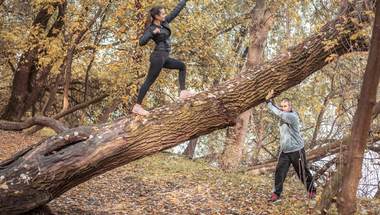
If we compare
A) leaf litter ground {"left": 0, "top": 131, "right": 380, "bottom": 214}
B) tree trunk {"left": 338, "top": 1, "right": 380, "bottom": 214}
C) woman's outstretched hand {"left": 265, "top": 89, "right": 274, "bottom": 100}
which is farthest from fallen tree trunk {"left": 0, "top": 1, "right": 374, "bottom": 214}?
tree trunk {"left": 338, "top": 1, "right": 380, "bottom": 214}

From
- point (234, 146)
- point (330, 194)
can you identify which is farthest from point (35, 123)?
point (330, 194)

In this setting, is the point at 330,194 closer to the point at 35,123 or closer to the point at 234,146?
the point at 234,146

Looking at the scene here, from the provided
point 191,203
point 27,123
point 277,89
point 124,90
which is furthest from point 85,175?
point 27,123

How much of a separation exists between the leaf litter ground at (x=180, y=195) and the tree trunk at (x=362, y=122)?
155 centimetres

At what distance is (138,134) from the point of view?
4.80m

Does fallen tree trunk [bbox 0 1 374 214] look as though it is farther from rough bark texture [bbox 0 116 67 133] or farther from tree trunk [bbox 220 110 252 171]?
tree trunk [bbox 220 110 252 171]

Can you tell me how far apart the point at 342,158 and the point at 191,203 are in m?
3.03

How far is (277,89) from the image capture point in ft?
18.1

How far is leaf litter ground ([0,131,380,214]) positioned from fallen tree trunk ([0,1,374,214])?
36.9 inches

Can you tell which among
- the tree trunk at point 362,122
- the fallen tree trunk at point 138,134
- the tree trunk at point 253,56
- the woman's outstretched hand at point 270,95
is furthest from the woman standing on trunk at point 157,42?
the tree trunk at point 253,56

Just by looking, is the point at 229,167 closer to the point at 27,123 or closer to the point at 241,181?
the point at 241,181

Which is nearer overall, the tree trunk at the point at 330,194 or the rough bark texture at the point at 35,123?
the tree trunk at the point at 330,194

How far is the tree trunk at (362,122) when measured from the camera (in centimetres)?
291

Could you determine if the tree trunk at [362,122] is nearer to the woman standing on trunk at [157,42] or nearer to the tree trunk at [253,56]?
the woman standing on trunk at [157,42]
